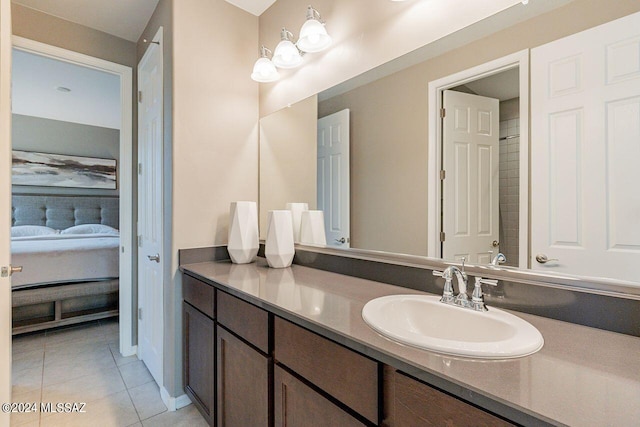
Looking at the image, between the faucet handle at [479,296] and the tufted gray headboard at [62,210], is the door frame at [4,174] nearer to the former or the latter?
the faucet handle at [479,296]

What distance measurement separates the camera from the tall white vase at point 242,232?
191 cm

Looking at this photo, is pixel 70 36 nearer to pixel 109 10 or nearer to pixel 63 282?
pixel 109 10

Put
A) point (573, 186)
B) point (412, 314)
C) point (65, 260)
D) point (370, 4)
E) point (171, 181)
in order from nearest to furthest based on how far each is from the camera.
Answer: point (573, 186) < point (412, 314) < point (370, 4) < point (171, 181) < point (65, 260)

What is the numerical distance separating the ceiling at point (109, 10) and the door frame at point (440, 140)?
1.46m

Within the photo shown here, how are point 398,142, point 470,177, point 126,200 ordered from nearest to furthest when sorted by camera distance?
point 470,177, point 398,142, point 126,200

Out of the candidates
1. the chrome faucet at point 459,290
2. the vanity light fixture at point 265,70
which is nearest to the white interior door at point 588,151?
the chrome faucet at point 459,290

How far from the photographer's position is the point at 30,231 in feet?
14.2

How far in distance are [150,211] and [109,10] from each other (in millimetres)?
1420

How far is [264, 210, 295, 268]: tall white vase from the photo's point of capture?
1780 millimetres

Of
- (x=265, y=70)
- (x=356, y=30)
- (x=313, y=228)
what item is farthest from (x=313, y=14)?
(x=313, y=228)

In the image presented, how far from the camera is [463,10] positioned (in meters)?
1.17

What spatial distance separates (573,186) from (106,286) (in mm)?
3922

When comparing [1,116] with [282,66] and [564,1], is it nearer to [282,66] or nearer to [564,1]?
[282,66]

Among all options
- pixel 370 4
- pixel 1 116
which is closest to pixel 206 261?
pixel 1 116
